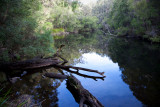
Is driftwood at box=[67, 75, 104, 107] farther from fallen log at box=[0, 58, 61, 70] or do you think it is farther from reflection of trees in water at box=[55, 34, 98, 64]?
reflection of trees in water at box=[55, 34, 98, 64]

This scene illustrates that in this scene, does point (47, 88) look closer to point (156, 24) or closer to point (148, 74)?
point (148, 74)

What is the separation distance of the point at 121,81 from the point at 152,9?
25.7 meters

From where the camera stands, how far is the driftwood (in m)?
5.37

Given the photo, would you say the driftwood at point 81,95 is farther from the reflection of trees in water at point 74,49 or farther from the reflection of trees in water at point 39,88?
the reflection of trees in water at point 74,49

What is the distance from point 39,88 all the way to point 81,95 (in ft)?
9.49

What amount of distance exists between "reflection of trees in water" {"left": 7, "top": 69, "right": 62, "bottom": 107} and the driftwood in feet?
3.24

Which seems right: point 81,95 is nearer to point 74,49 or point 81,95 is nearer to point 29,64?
point 29,64

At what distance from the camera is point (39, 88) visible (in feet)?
24.3

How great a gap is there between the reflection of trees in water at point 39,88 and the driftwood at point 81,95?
99 cm

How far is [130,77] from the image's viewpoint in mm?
9586

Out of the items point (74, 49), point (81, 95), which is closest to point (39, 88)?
point (81, 95)

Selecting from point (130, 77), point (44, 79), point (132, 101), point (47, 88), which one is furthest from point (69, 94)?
point (130, 77)

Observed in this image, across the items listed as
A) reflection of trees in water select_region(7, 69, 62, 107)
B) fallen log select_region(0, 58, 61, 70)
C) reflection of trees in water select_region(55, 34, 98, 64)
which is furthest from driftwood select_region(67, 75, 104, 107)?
reflection of trees in water select_region(55, 34, 98, 64)

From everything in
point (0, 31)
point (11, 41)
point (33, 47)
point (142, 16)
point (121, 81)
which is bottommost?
point (121, 81)
